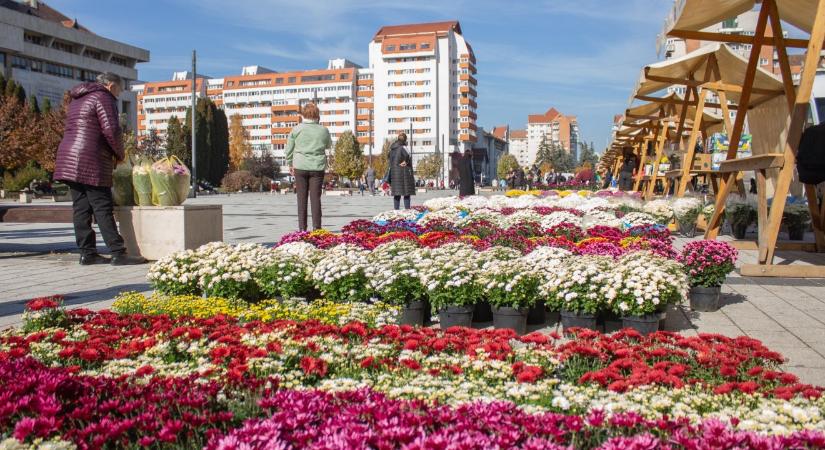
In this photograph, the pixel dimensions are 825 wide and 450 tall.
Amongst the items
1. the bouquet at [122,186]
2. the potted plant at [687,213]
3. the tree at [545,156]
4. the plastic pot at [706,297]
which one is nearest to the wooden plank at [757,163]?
the plastic pot at [706,297]

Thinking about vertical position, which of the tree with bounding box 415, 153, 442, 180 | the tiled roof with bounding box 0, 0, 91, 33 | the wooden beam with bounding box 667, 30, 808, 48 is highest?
the tiled roof with bounding box 0, 0, 91, 33

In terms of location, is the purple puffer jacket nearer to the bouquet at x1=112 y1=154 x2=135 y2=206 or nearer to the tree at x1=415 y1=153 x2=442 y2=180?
the bouquet at x1=112 y1=154 x2=135 y2=206

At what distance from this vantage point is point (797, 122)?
7.79m

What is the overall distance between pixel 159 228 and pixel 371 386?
7096 millimetres

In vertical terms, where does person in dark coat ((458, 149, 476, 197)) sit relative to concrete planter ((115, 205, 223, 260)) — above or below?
above

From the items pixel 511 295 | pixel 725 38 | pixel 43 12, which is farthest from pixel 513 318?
pixel 43 12

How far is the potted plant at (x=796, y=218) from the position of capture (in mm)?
12117

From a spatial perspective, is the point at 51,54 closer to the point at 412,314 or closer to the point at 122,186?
the point at 122,186

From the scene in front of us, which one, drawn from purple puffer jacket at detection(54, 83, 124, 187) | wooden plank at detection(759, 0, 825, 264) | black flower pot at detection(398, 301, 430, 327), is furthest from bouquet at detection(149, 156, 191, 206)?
wooden plank at detection(759, 0, 825, 264)

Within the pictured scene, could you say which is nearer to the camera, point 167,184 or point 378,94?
point 167,184

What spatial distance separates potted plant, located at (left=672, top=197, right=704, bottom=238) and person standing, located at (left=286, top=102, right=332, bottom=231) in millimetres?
6495

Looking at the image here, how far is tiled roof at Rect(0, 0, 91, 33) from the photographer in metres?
82.2

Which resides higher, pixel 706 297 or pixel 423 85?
pixel 423 85

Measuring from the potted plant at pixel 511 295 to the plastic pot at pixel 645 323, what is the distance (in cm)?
73
